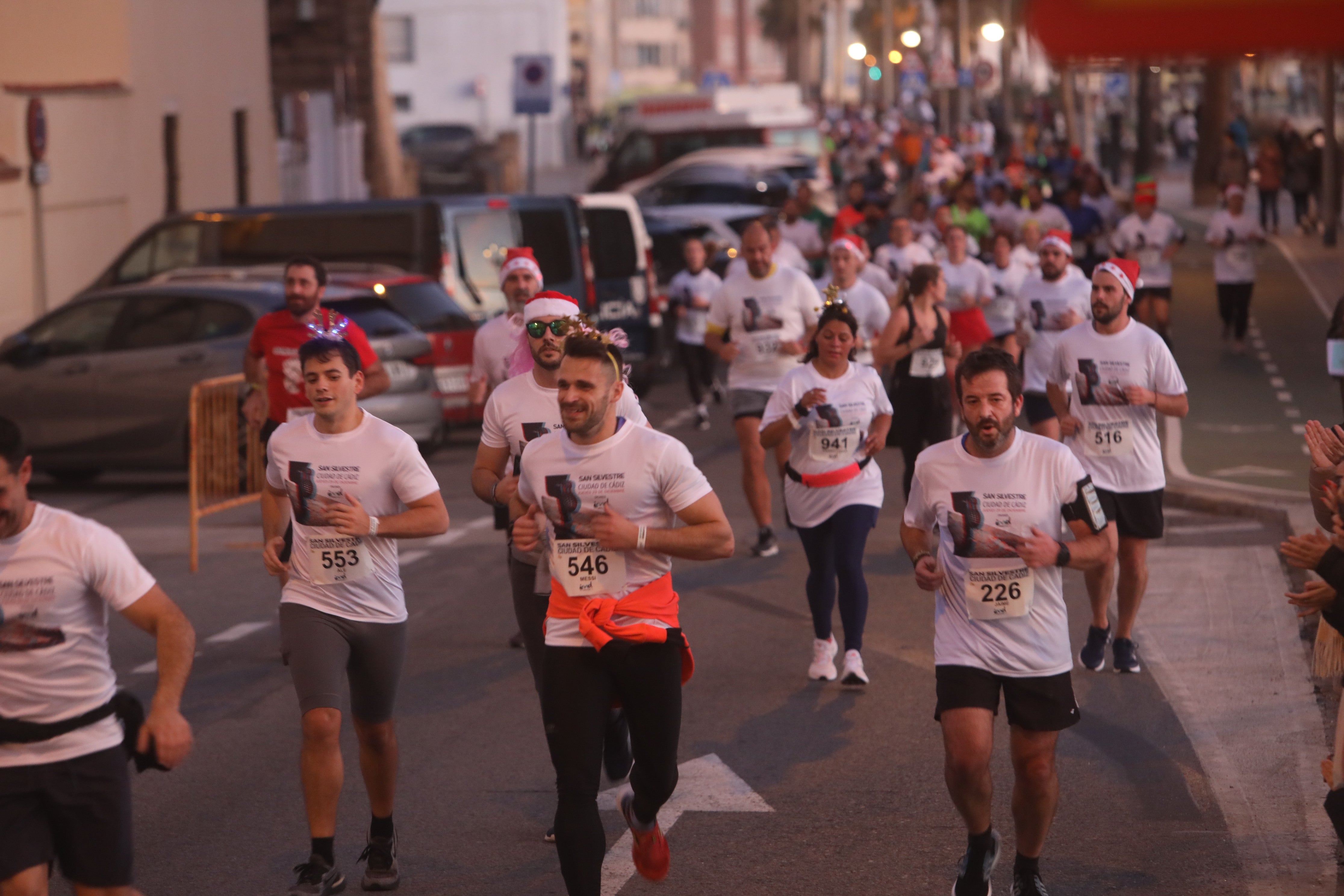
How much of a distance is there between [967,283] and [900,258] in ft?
6.82

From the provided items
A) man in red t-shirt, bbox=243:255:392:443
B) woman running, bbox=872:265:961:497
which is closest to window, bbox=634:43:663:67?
woman running, bbox=872:265:961:497

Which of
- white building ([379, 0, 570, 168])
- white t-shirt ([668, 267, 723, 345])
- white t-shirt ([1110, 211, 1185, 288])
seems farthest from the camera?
white building ([379, 0, 570, 168])

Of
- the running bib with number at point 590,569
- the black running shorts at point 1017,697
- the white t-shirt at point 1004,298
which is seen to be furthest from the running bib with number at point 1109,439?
the white t-shirt at point 1004,298

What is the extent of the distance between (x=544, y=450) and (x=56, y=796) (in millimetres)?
1855

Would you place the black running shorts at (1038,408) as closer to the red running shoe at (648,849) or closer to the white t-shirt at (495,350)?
the white t-shirt at (495,350)

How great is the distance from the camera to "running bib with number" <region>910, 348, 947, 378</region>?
12.6 m

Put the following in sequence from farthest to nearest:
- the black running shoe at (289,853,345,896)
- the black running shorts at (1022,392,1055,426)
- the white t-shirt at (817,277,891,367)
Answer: the black running shorts at (1022,392,1055,426) < the white t-shirt at (817,277,891,367) < the black running shoe at (289,853,345,896)

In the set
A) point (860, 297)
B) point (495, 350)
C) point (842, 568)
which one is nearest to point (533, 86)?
point (860, 297)

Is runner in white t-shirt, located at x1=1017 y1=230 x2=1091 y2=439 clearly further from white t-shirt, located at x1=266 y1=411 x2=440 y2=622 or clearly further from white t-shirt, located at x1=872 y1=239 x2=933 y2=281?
white t-shirt, located at x1=266 y1=411 x2=440 y2=622

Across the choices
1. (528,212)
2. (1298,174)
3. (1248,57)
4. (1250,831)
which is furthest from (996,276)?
(1298,174)

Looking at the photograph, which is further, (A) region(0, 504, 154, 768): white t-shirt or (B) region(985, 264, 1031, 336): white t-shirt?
(B) region(985, 264, 1031, 336): white t-shirt

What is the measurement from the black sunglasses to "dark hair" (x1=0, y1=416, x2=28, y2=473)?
2639 millimetres

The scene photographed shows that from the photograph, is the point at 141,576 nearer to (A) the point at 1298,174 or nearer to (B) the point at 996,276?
(B) the point at 996,276

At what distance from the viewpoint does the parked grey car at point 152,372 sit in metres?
15.9
